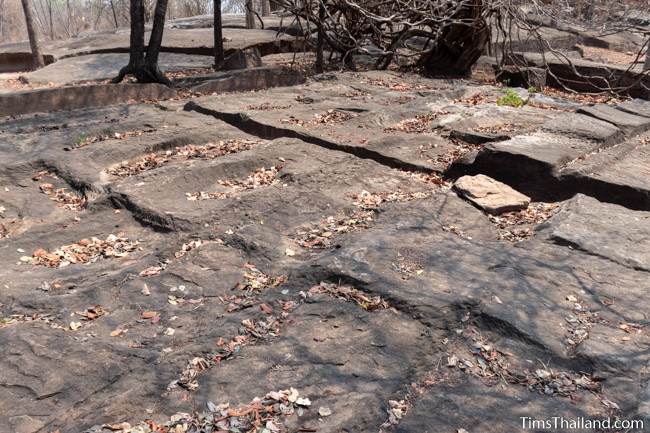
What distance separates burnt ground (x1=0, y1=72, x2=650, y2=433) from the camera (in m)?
2.54

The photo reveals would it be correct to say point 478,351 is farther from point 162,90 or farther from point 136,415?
point 162,90

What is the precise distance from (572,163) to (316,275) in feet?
8.82

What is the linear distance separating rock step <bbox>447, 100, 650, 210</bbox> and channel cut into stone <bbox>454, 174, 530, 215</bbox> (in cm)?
20

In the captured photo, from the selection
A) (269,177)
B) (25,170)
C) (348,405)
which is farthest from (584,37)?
(348,405)

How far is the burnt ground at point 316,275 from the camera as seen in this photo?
8.34 feet

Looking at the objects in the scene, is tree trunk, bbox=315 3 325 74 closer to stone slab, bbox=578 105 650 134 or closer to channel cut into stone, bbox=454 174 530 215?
stone slab, bbox=578 105 650 134

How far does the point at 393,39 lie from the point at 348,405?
8119mm

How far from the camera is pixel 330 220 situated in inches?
169

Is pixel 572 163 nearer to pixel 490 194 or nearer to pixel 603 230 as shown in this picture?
pixel 490 194

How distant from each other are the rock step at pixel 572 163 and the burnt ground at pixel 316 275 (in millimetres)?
21

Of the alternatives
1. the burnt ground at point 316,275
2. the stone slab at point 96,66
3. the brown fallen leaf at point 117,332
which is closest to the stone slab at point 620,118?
the burnt ground at point 316,275

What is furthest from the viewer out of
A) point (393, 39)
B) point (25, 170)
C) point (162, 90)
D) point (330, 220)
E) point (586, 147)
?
point (393, 39)

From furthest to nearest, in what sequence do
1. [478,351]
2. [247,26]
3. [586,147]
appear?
[247,26] → [586,147] → [478,351]

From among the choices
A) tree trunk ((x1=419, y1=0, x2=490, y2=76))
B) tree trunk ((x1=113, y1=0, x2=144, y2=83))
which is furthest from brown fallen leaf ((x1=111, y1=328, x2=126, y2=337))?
tree trunk ((x1=419, y1=0, x2=490, y2=76))
